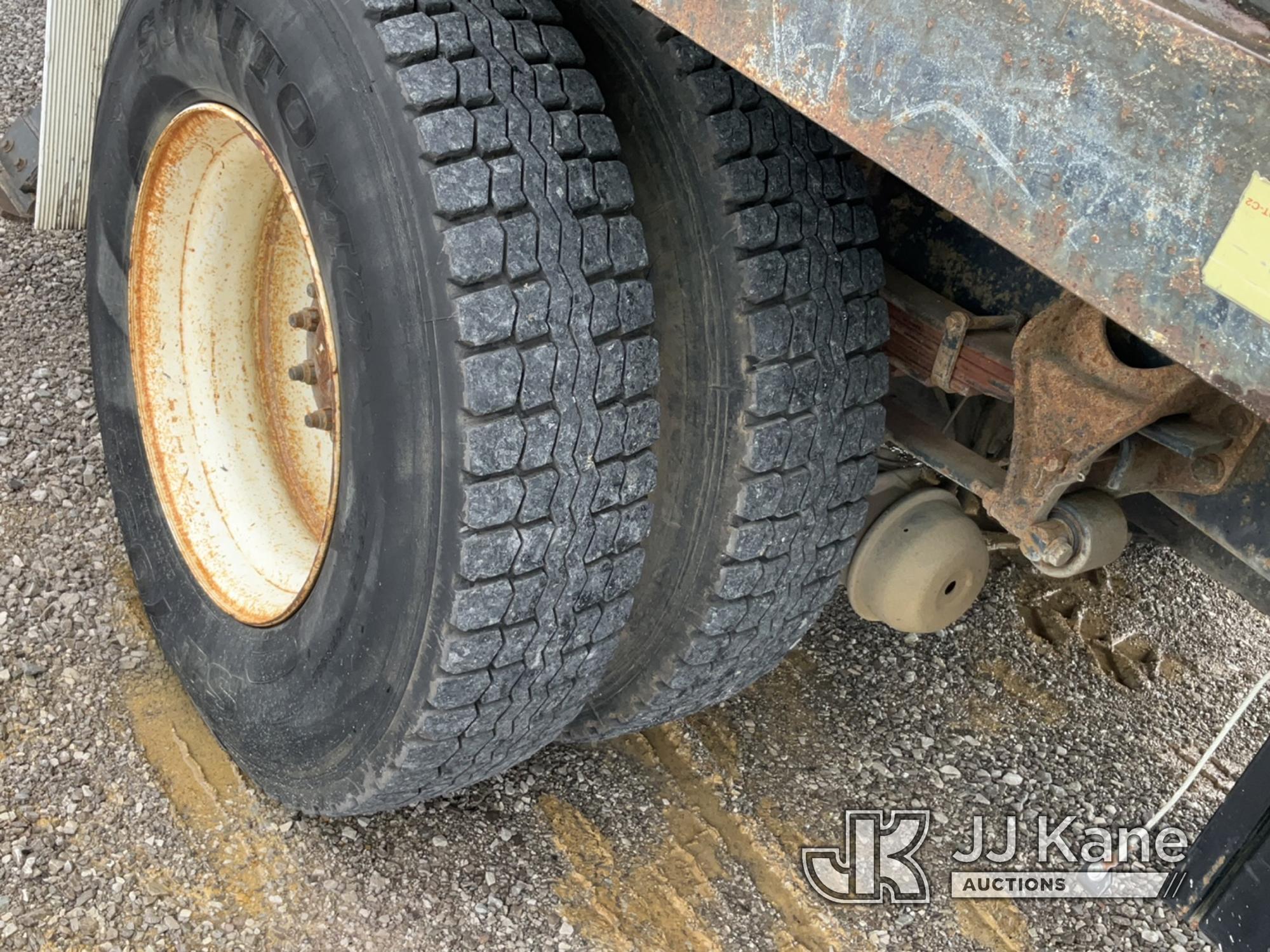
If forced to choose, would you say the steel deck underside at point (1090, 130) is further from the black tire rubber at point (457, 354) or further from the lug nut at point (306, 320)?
the lug nut at point (306, 320)

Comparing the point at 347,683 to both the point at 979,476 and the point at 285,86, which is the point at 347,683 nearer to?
the point at 285,86

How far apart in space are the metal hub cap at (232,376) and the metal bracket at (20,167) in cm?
137

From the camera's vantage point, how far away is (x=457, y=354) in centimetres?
165

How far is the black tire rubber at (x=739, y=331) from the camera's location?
186 cm

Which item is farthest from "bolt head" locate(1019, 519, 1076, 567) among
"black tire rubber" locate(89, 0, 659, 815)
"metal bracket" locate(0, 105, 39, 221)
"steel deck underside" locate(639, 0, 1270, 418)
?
"metal bracket" locate(0, 105, 39, 221)

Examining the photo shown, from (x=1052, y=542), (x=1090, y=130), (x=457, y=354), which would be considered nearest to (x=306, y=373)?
(x=457, y=354)

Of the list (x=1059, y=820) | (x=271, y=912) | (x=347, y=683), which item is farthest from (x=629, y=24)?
(x=1059, y=820)

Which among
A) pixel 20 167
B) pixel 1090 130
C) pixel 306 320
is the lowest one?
pixel 20 167

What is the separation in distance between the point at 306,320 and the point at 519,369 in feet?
2.94

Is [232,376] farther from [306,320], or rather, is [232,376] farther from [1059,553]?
[1059,553]

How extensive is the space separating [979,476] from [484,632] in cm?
85

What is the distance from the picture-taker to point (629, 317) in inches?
70.1

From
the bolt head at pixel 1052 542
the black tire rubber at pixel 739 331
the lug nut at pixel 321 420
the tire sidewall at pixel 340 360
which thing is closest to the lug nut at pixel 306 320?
the lug nut at pixel 321 420

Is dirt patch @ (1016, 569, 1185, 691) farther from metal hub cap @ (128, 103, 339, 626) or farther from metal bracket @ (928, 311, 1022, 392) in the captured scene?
metal hub cap @ (128, 103, 339, 626)
